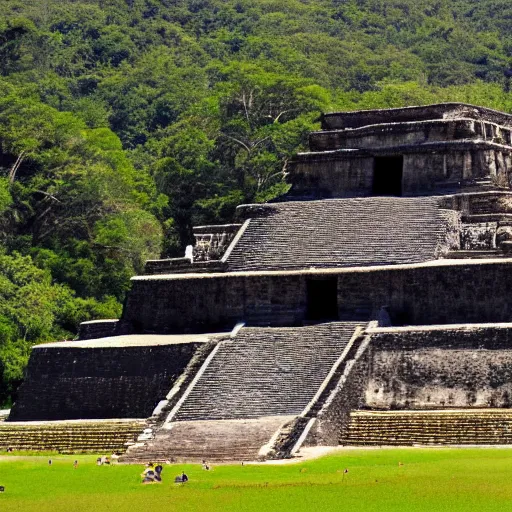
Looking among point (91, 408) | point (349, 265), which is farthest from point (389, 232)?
point (91, 408)

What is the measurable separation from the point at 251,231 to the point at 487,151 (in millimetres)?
4400

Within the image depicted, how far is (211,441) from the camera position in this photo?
88.3ft

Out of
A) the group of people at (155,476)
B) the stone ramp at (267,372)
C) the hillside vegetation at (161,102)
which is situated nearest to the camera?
the group of people at (155,476)

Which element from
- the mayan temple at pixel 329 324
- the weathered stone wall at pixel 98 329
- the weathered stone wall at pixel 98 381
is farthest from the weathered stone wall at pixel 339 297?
the weathered stone wall at pixel 98 381

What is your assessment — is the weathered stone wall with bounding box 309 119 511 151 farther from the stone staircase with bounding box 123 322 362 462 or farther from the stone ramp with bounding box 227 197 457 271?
the stone staircase with bounding box 123 322 362 462

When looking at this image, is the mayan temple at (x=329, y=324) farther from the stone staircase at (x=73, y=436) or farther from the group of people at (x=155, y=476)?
the group of people at (x=155, y=476)

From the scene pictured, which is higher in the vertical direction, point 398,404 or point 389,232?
point 389,232

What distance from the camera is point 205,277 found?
31969 mm

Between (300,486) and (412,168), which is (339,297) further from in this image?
(300,486)

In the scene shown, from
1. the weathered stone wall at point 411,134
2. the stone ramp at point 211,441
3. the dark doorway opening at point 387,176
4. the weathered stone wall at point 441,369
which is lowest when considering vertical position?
the stone ramp at point 211,441

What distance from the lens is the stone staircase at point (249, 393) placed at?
87.8ft

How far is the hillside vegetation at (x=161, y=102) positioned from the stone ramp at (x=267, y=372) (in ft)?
32.4

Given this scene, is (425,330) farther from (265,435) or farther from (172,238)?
(172,238)

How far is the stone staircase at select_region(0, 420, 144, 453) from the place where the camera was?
93.0ft
